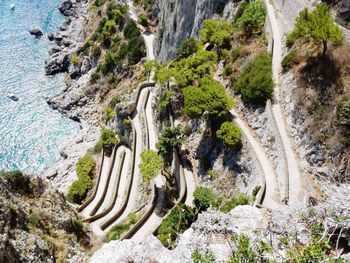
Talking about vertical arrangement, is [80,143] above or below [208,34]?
below

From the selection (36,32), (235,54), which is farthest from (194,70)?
(36,32)

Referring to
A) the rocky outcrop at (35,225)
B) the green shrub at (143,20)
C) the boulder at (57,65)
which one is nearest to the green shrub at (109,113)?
the boulder at (57,65)

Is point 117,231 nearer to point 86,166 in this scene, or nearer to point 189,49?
point 86,166

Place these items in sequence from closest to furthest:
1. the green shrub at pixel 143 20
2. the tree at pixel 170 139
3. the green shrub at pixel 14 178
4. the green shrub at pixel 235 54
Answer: the green shrub at pixel 14 178
the tree at pixel 170 139
the green shrub at pixel 235 54
the green shrub at pixel 143 20

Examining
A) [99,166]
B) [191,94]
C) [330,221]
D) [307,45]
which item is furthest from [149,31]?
[330,221]

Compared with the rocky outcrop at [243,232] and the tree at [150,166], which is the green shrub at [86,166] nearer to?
the tree at [150,166]

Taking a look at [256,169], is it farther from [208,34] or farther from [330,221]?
[208,34]

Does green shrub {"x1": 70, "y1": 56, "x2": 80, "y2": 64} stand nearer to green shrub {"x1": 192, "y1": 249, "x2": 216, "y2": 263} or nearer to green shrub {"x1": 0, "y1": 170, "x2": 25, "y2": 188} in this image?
green shrub {"x1": 0, "y1": 170, "x2": 25, "y2": 188}
